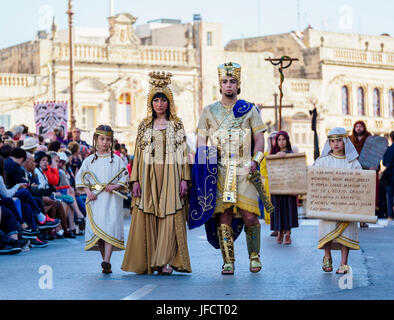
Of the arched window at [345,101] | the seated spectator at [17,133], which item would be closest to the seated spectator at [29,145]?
the seated spectator at [17,133]

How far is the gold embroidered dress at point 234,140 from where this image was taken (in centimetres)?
1096

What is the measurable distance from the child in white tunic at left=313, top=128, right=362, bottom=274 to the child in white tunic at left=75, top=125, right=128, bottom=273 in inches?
87.8

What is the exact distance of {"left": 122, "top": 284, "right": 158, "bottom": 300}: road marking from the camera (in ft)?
29.2

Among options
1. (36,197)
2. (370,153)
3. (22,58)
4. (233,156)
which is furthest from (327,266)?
(22,58)

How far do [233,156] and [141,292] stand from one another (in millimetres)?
2368

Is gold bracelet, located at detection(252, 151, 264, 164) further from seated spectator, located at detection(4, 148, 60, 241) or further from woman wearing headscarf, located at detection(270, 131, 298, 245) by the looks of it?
seated spectator, located at detection(4, 148, 60, 241)

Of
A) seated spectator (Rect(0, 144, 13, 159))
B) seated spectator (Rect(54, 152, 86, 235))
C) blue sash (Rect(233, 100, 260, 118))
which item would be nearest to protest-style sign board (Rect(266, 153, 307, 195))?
blue sash (Rect(233, 100, 260, 118))

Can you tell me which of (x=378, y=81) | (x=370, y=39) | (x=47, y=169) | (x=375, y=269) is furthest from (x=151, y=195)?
(x=370, y=39)

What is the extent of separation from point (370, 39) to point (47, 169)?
48115mm

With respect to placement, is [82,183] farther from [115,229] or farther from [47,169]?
[47,169]

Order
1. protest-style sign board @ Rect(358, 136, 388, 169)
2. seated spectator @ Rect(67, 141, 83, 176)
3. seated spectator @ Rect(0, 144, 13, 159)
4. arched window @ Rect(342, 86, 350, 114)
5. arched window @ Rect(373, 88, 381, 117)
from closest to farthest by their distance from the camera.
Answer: seated spectator @ Rect(0, 144, 13, 159) → protest-style sign board @ Rect(358, 136, 388, 169) → seated spectator @ Rect(67, 141, 83, 176) → arched window @ Rect(342, 86, 350, 114) → arched window @ Rect(373, 88, 381, 117)

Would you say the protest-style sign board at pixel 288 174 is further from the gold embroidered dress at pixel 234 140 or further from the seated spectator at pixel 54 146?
the seated spectator at pixel 54 146

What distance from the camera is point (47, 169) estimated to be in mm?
17672
